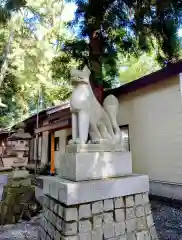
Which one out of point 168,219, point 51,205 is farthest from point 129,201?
point 168,219

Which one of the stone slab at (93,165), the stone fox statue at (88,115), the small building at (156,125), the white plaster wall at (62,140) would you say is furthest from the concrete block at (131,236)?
the white plaster wall at (62,140)

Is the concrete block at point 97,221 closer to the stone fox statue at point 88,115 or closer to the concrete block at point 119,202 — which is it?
the concrete block at point 119,202

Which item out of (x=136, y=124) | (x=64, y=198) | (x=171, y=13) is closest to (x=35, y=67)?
(x=136, y=124)

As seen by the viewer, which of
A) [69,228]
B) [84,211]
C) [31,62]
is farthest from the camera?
[31,62]

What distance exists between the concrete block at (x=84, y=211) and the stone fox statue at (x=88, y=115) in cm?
85

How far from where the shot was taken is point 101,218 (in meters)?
2.74

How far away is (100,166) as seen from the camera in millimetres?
2984

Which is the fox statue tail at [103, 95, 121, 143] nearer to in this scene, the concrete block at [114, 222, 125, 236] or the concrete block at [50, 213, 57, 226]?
the concrete block at [114, 222, 125, 236]

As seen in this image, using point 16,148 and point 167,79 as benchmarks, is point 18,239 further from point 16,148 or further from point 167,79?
point 167,79

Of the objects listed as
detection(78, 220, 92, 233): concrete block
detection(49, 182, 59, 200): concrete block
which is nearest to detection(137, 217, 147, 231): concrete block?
detection(78, 220, 92, 233): concrete block

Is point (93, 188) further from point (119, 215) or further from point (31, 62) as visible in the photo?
point (31, 62)

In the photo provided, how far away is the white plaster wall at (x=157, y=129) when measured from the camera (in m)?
5.52

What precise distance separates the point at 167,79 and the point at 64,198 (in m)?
4.61

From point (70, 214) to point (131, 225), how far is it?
967mm
